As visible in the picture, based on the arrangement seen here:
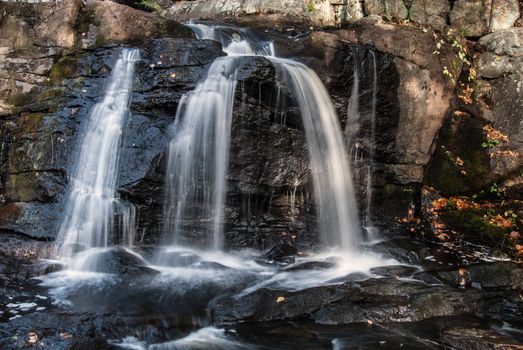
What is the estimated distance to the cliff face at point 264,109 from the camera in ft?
25.6

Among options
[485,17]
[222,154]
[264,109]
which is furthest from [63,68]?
[485,17]

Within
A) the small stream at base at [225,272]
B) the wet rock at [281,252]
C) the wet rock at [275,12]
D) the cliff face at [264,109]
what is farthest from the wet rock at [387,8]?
the wet rock at [281,252]

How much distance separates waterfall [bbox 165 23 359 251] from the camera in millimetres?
7711

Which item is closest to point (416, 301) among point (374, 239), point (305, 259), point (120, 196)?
point (305, 259)

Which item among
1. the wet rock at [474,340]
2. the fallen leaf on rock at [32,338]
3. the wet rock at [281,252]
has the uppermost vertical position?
the wet rock at [281,252]

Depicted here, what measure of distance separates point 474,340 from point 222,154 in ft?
16.4

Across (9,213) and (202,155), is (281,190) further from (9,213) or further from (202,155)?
(9,213)

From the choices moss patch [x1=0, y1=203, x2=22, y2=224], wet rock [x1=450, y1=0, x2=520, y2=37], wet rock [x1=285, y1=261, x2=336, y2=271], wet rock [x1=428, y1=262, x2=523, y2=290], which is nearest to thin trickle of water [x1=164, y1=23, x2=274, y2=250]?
wet rock [x1=285, y1=261, x2=336, y2=271]

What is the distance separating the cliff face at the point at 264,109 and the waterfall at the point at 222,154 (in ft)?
0.71

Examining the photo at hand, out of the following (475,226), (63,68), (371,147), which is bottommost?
(475,226)

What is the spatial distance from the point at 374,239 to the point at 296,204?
5.95 ft

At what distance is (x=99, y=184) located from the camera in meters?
7.54

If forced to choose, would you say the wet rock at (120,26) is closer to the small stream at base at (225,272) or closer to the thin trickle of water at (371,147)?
the small stream at base at (225,272)

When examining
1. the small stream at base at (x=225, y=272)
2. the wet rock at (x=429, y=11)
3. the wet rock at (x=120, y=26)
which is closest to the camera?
the small stream at base at (x=225, y=272)
